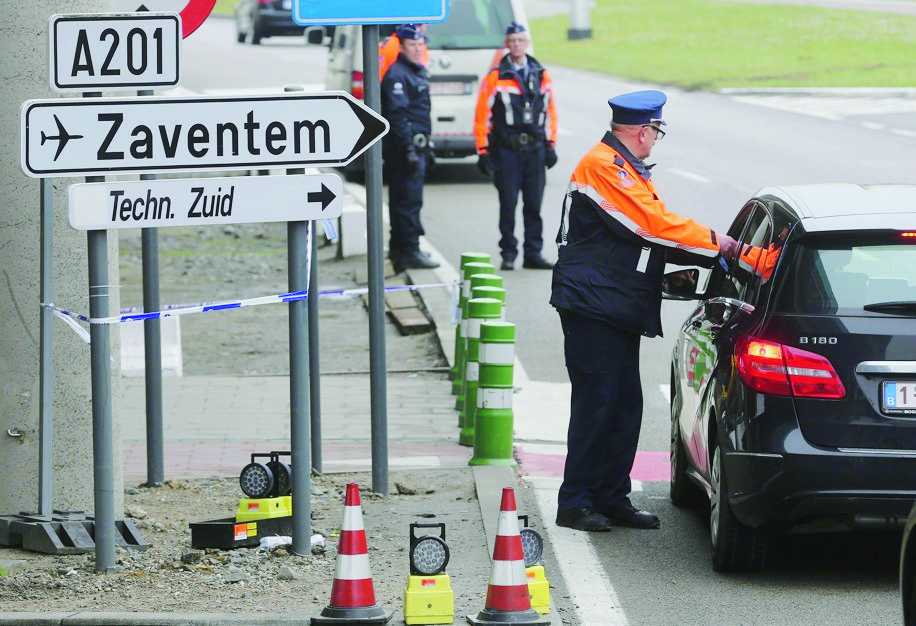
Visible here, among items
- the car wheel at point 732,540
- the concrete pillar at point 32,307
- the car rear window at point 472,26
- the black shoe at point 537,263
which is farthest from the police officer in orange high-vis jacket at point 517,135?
the car wheel at point 732,540

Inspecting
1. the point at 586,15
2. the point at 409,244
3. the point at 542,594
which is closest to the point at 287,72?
the point at 586,15

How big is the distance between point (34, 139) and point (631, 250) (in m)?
2.63

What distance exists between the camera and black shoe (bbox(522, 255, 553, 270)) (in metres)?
15.8

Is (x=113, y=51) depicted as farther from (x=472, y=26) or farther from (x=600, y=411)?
(x=472, y=26)

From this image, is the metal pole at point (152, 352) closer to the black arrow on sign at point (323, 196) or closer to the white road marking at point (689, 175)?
the black arrow on sign at point (323, 196)

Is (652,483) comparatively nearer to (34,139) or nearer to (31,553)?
(31,553)

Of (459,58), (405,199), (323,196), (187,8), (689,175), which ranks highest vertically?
(187,8)

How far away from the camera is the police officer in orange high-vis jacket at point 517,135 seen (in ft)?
50.0

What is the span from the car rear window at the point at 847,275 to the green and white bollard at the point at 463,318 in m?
3.96

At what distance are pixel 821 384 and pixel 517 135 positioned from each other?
9034 mm

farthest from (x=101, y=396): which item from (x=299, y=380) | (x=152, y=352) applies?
(x=152, y=352)

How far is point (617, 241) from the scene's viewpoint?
306 inches

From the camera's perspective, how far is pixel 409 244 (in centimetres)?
1565

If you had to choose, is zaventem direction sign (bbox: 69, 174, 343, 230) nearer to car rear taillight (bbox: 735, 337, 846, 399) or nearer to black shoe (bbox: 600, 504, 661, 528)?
car rear taillight (bbox: 735, 337, 846, 399)
